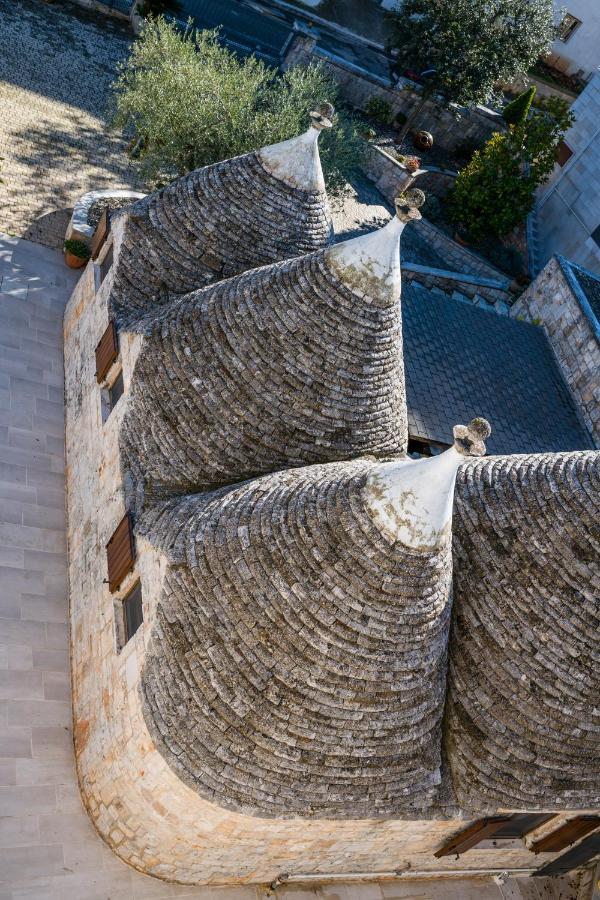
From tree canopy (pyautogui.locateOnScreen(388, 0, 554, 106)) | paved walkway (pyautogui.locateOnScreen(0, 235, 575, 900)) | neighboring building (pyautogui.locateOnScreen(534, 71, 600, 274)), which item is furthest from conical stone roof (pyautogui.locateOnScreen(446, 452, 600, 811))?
tree canopy (pyautogui.locateOnScreen(388, 0, 554, 106))

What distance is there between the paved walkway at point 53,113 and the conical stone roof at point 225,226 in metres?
7.14

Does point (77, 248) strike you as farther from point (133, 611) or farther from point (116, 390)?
point (133, 611)

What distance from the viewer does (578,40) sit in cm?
3597

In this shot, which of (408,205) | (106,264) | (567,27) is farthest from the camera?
(567,27)

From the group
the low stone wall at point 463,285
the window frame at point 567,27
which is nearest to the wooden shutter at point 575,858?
the low stone wall at point 463,285

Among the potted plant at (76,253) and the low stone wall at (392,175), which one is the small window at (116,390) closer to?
the potted plant at (76,253)

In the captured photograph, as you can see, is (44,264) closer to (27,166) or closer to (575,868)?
(27,166)

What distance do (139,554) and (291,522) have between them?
9.72 ft

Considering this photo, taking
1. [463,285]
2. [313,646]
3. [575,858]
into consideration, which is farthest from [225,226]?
[463,285]

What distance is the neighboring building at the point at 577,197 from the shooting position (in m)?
27.6

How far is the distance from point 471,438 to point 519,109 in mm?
26990

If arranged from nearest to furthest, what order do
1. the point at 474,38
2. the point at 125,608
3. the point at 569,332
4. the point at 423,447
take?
the point at 125,608
the point at 423,447
the point at 569,332
the point at 474,38

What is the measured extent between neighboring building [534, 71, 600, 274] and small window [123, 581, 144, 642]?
2212 cm

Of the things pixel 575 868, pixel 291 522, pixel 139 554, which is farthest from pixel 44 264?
pixel 575 868
